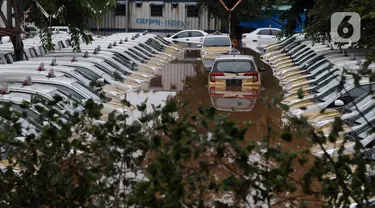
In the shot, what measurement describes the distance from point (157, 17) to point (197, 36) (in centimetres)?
894

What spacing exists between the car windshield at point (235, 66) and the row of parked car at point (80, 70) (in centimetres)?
273

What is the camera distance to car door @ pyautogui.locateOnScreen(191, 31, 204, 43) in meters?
40.9

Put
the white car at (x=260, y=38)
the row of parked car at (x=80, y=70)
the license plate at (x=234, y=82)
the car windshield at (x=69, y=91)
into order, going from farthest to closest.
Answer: the white car at (x=260, y=38), the license plate at (x=234, y=82), the car windshield at (x=69, y=91), the row of parked car at (x=80, y=70)

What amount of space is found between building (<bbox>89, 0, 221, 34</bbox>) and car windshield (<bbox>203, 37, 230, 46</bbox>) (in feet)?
59.9

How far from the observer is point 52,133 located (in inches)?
204

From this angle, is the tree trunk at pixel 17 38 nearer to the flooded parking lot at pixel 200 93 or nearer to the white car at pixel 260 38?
the flooded parking lot at pixel 200 93

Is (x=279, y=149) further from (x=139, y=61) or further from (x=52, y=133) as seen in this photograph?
(x=139, y=61)

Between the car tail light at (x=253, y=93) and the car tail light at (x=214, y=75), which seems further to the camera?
the car tail light at (x=214, y=75)

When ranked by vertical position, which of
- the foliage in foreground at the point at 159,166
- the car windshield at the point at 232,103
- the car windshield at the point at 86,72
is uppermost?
the foliage in foreground at the point at 159,166

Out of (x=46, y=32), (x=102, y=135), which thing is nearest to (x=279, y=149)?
(x=102, y=135)

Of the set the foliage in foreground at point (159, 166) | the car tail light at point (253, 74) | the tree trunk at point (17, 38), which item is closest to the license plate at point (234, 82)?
the car tail light at point (253, 74)

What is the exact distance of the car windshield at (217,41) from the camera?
30219mm

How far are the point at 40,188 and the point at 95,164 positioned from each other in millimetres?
418

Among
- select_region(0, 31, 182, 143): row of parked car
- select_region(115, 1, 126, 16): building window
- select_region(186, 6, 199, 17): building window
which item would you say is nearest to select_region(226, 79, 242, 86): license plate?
select_region(0, 31, 182, 143): row of parked car
